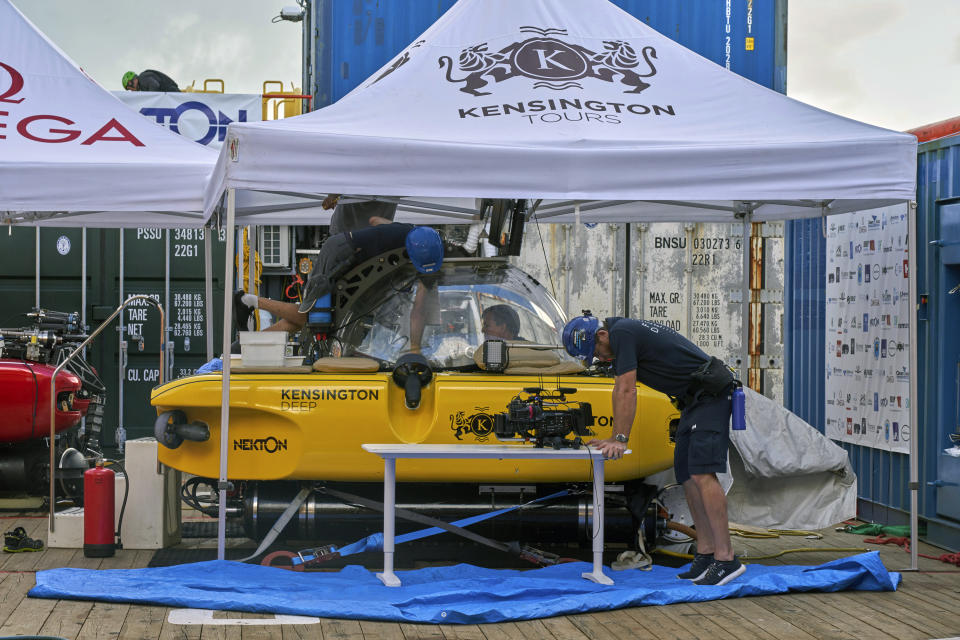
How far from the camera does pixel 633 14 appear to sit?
1323 cm

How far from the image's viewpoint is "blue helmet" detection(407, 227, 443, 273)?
783 cm

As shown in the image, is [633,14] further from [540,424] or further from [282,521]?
[282,521]

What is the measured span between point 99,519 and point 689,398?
13.0 feet

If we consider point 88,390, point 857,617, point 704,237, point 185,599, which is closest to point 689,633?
point 857,617

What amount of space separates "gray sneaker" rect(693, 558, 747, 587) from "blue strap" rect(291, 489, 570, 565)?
3.60 ft

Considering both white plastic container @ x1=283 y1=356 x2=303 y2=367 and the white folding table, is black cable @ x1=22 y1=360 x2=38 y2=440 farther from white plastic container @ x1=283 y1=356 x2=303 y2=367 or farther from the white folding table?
the white folding table

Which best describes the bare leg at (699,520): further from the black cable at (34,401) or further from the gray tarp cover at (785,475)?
the black cable at (34,401)

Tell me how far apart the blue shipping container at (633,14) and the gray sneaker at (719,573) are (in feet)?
25.8

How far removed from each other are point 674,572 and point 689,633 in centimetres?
138

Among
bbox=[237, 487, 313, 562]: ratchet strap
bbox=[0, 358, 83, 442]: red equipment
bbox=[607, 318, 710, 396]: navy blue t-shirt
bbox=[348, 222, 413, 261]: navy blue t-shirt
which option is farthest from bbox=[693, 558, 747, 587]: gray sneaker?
bbox=[0, 358, 83, 442]: red equipment

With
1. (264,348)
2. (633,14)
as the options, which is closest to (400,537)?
(264,348)

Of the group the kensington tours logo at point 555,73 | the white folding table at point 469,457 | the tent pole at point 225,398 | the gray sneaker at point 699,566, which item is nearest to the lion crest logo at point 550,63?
the kensington tours logo at point 555,73

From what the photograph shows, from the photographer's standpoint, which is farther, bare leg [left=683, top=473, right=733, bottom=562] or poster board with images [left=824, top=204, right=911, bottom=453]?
poster board with images [left=824, top=204, right=911, bottom=453]

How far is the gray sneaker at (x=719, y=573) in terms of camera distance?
263 inches
